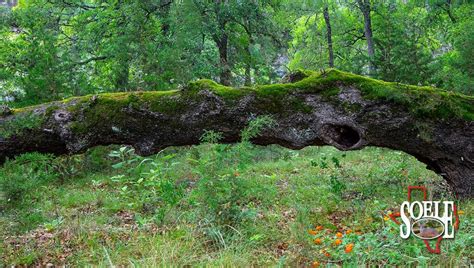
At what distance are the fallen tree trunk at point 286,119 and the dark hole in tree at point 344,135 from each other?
0.02m

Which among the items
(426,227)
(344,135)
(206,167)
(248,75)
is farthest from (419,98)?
(248,75)

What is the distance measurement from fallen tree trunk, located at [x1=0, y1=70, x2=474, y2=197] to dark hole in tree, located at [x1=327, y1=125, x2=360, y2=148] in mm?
15

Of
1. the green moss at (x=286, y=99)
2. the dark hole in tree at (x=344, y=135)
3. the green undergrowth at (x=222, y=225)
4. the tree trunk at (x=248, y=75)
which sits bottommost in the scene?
the green undergrowth at (x=222, y=225)

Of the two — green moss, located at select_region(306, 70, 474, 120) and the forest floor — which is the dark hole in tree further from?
the forest floor

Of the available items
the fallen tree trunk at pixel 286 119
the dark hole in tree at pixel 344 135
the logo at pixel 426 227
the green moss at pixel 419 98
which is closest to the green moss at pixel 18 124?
the fallen tree trunk at pixel 286 119

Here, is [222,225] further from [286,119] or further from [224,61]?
[224,61]

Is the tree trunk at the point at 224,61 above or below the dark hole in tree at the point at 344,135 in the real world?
above

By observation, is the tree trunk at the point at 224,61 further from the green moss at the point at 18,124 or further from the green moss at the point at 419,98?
the green moss at the point at 18,124

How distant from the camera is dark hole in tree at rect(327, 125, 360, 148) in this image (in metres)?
6.58

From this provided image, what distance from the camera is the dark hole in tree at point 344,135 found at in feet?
21.6

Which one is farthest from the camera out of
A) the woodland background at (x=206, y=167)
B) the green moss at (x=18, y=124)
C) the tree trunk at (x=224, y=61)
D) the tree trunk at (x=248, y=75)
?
the tree trunk at (x=248, y=75)

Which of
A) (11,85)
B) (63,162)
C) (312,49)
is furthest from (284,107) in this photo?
(312,49)

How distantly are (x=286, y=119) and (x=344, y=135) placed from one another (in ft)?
3.10

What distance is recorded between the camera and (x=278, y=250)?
4809mm
